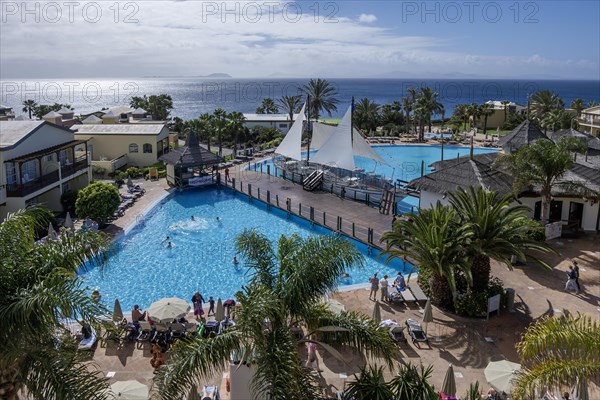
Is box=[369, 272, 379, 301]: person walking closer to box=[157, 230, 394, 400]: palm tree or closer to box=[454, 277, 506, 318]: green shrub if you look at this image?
box=[454, 277, 506, 318]: green shrub

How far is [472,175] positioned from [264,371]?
70.6ft

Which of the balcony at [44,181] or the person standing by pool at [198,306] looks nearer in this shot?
the person standing by pool at [198,306]

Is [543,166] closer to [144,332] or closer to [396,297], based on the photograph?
[396,297]

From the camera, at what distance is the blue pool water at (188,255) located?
23.3 metres

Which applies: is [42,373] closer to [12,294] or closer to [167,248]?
[12,294]

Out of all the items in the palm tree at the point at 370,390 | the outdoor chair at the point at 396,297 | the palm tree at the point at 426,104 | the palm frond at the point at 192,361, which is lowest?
the outdoor chair at the point at 396,297

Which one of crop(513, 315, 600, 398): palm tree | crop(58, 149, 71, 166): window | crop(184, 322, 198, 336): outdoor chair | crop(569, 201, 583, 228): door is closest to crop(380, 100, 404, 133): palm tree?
crop(569, 201, 583, 228): door

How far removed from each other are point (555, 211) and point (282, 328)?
969 inches

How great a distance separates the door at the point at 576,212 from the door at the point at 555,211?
56 centimetres

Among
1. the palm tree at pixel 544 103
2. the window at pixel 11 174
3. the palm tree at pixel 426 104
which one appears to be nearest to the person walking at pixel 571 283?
the window at pixel 11 174

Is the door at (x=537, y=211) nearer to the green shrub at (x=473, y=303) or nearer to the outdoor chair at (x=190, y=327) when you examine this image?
the green shrub at (x=473, y=303)

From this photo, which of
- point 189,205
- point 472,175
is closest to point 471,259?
point 472,175

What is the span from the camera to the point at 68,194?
32531mm

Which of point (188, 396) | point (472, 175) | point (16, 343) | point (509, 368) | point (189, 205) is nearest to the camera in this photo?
point (16, 343)
